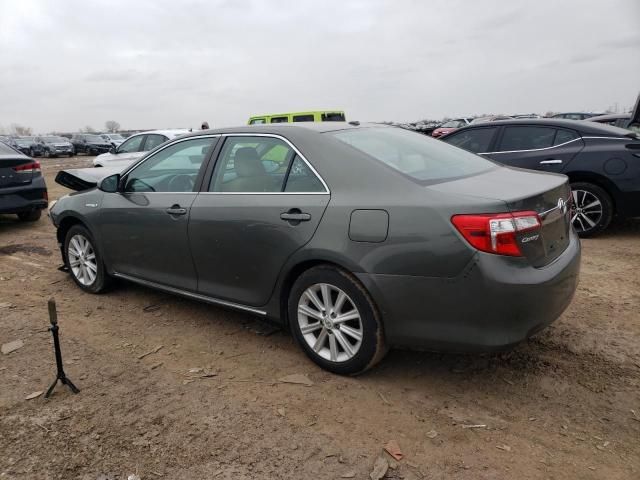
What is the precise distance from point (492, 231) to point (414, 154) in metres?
0.99

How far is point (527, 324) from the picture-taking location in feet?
8.96

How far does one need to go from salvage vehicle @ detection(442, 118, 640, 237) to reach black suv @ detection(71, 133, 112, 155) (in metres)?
33.0

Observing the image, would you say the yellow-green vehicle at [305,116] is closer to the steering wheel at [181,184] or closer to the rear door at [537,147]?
the rear door at [537,147]

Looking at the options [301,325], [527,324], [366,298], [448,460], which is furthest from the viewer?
[301,325]

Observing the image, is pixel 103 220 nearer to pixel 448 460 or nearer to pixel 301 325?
pixel 301 325

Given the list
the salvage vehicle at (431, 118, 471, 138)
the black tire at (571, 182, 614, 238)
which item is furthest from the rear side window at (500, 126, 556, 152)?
the salvage vehicle at (431, 118, 471, 138)

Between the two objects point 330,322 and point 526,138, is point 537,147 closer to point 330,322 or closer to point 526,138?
point 526,138

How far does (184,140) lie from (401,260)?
2.18m

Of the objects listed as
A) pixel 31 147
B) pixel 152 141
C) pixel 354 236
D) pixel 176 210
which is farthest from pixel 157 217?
pixel 31 147

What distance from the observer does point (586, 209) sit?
21.2 feet

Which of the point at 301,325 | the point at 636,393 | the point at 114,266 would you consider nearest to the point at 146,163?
the point at 114,266

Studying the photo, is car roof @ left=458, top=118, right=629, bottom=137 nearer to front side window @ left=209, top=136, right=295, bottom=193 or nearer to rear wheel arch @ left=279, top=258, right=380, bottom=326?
front side window @ left=209, top=136, right=295, bottom=193

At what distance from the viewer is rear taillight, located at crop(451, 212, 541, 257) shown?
2.63 m

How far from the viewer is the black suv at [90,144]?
35.9 meters
